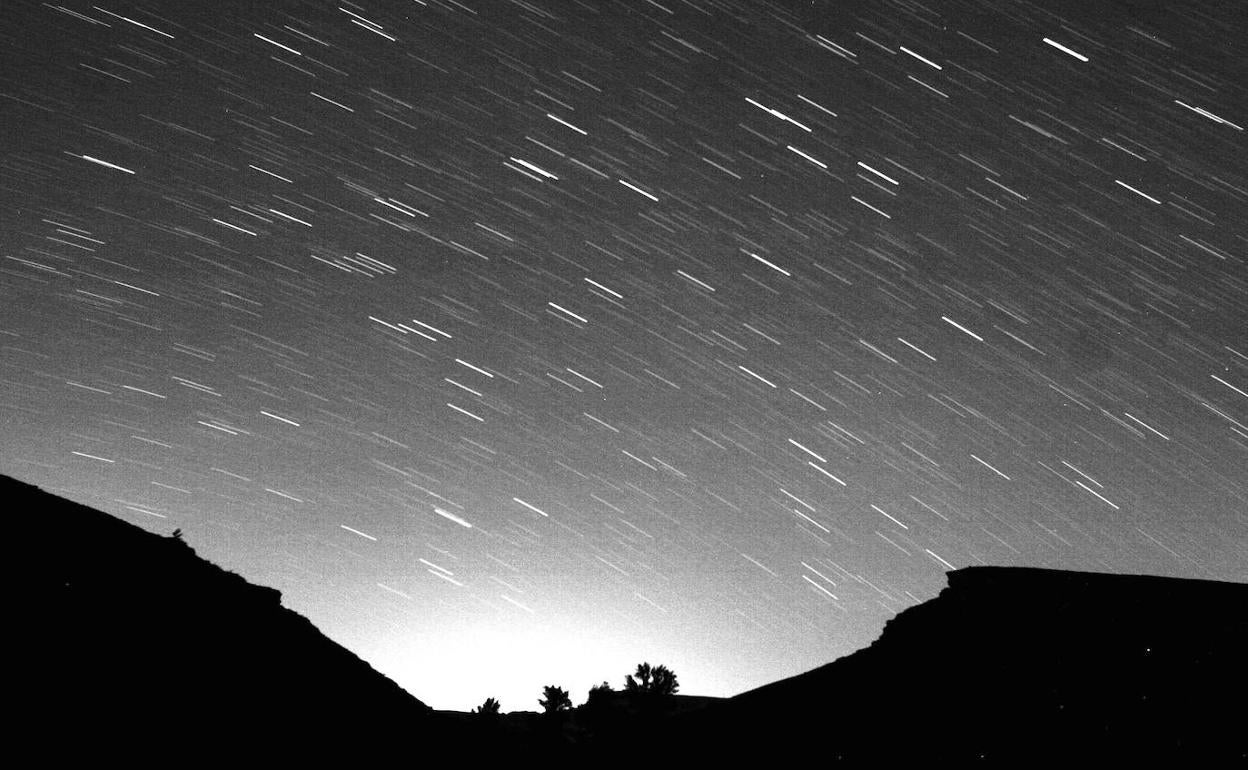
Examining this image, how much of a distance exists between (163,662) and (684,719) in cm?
1207

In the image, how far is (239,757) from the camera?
1456 cm

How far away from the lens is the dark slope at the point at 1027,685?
15.2 metres

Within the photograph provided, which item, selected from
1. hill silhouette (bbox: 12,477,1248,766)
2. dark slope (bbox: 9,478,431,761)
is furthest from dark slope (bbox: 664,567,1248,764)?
dark slope (bbox: 9,478,431,761)

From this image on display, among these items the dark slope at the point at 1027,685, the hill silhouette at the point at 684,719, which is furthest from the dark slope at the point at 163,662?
the dark slope at the point at 1027,685

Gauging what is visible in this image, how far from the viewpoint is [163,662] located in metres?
15.4

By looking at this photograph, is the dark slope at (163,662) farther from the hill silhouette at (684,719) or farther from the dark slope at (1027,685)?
the dark slope at (1027,685)

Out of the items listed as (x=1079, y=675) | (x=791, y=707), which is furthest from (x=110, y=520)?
(x=1079, y=675)

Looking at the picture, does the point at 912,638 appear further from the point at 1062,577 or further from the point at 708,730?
the point at 708,730

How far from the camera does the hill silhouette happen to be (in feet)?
46.7

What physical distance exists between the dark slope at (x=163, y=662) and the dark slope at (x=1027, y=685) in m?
7.64

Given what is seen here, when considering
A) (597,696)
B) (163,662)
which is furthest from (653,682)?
(163,662)

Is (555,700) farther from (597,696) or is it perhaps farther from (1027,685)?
(1027,685)

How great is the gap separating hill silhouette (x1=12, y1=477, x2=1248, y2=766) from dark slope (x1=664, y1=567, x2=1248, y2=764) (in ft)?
0.14

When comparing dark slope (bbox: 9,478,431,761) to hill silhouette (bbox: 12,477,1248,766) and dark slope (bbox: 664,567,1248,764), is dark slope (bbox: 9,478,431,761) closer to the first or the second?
hill silhouette (bbox: 12,477,1248,766)
